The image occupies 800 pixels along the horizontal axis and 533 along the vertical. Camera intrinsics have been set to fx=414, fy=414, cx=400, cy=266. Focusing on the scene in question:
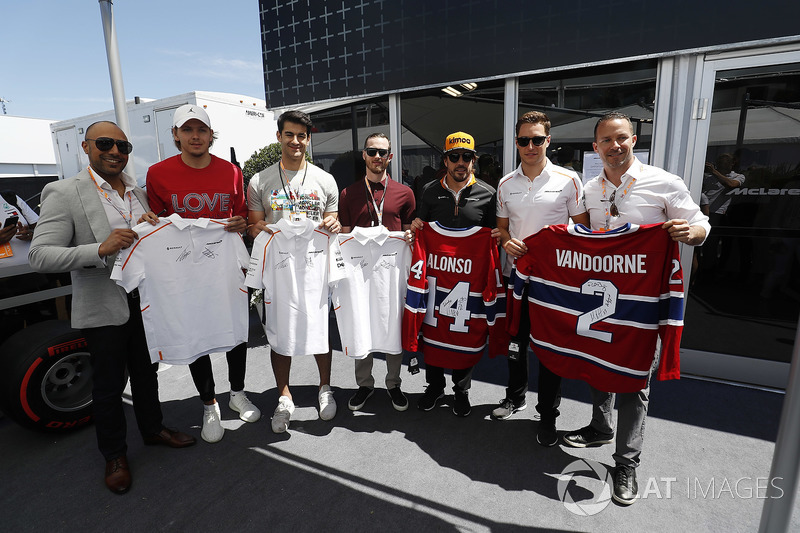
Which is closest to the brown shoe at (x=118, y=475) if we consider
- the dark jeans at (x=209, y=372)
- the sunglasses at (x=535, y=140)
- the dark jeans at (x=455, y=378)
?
the dark jeans at (x=209, y=372)

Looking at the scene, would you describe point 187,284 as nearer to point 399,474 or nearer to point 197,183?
point 197,183

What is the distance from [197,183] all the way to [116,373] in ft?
4.12

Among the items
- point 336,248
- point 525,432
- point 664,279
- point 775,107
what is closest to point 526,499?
point 525,432

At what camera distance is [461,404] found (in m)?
3.20

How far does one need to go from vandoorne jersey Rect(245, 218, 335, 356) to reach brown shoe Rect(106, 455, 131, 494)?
1.11 meters

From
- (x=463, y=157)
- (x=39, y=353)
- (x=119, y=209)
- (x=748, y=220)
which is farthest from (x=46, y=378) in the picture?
(x=748, y=220)

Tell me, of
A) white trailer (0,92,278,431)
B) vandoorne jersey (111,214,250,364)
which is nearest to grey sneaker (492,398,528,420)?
vandoorne jersey (111,214,250,364)

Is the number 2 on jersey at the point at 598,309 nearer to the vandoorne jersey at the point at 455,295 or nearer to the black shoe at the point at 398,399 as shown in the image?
the vandoorne jersey at the point at 455,295

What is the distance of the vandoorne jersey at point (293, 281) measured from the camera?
285 cm

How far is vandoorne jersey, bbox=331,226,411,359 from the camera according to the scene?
301 cm

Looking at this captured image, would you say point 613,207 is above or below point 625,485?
above

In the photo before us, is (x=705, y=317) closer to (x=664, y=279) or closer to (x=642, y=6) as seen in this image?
(x=664, y=279)

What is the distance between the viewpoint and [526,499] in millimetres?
2348

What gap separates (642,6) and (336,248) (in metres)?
3.04
